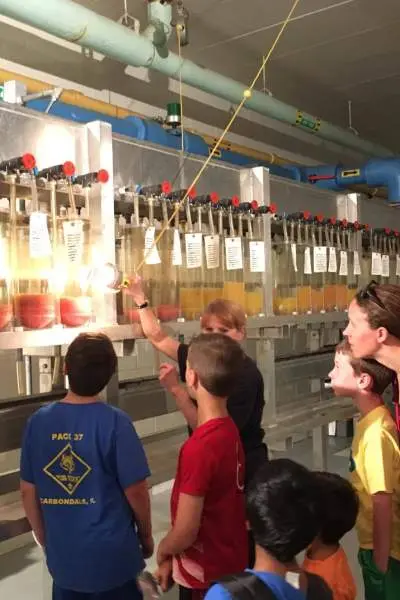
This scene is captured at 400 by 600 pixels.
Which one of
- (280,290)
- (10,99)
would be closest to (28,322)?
(10,99)

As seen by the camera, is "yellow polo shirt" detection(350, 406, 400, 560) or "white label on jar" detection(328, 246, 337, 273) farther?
"white label on jar" detection(328, 246, 337, 273)

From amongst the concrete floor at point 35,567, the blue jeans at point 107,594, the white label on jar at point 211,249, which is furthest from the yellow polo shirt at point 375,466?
the concrete floor at point 35,567

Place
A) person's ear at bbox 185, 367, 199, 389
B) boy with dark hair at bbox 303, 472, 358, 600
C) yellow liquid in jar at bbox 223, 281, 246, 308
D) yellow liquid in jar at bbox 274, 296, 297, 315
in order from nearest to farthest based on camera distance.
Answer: boy with dark hair at bbox 303, 472, 358, 600, person's ear at bbox 185, 367, 199, 389, yellow liquid in jar at bbox 223, 281, 246, 308, yellow liquid in jar at bbox 274, 296, 297, 315

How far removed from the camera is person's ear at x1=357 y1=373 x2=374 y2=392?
1630mm

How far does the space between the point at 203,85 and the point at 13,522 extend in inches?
93.2

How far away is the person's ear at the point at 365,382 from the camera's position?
5.35ft

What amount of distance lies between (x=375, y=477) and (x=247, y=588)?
62 centimetres

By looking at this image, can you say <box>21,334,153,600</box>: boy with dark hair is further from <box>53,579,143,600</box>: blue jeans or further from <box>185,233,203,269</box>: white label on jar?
<box>185,233,203,269</box>: white label on jar

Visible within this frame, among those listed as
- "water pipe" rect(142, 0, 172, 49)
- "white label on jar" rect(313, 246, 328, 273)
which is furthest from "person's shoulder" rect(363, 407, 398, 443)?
"water pipe" rect(142, 0, 172, 49)

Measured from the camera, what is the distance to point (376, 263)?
3230 mm

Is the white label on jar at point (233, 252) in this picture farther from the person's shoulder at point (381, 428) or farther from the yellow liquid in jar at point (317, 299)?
the person's shoulder at point (381, 428)

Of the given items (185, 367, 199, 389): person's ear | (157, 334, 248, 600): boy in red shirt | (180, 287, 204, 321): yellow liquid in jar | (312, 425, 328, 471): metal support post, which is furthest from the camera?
(312, 425, 328, 471): metal support post

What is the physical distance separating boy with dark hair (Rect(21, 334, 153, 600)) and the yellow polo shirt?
538 mm

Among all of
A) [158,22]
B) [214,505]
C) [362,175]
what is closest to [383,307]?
[214,505]
